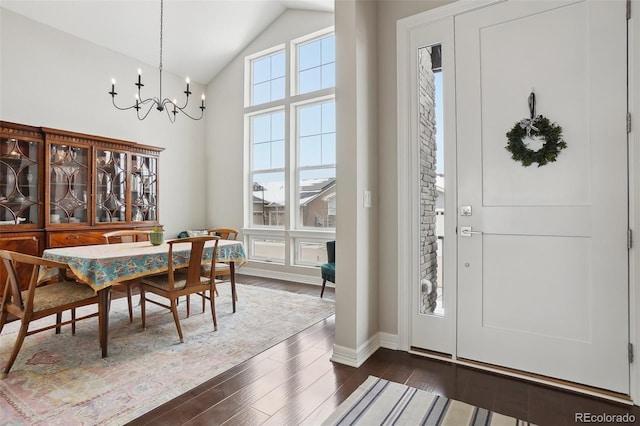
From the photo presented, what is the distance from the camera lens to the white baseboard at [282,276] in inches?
202

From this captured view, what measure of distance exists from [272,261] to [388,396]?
3.91 metres

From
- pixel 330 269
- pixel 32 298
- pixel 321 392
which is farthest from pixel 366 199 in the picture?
pixel 32 298

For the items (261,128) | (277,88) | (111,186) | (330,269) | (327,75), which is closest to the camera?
(330,269)

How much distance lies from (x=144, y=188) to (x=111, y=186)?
0.51 metres

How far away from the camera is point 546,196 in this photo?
6.99 feet

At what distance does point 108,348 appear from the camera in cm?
269

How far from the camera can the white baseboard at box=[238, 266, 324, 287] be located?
16.8ft

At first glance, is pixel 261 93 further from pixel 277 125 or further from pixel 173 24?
pixel 173 24

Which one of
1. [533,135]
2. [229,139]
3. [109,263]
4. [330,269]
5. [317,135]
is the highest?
[229,139]

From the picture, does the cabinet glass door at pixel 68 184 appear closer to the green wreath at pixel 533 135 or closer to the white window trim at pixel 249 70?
the white window trim at pixel 249 70

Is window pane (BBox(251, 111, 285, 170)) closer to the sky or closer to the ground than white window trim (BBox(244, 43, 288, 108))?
closer to the ground

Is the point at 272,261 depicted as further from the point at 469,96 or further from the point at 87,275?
the point at 469,96

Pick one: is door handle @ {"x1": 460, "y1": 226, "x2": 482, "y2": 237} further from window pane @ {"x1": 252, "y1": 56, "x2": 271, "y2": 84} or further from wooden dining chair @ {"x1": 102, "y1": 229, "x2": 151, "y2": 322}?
window pane @ {"x1": 252, "y1": 56, "x2": 271, "y2": 84}

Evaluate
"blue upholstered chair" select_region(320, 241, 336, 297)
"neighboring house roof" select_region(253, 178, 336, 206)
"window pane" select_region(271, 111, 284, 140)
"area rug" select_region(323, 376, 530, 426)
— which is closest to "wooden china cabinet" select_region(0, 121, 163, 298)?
"neighboring house roof" select_region(253, 178, 336, 206)
